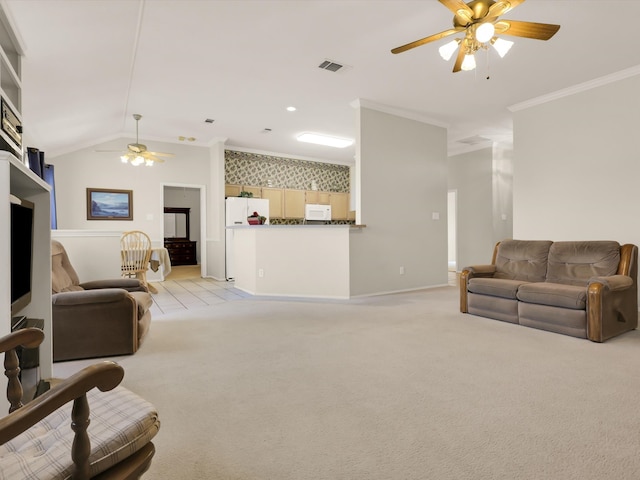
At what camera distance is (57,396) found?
808 millimetres

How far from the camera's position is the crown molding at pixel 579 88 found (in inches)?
165

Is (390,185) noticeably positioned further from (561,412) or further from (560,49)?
(561,412)

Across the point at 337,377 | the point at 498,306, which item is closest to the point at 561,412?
the point at 337,377

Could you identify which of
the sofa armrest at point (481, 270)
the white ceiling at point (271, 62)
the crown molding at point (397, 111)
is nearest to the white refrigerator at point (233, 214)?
the white ceiling at point (271, 62)

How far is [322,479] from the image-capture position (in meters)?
1.38

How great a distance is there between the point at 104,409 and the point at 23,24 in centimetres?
329

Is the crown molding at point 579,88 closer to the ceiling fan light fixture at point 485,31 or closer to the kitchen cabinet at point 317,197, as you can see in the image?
the ceiling fan light fixture at point 485,31

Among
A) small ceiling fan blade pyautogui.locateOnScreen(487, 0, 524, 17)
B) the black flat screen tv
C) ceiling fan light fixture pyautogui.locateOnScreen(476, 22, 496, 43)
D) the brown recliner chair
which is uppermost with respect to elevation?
small ceiling fan blade pyautogui.locateOnScreen(487, 0, 524, 17)

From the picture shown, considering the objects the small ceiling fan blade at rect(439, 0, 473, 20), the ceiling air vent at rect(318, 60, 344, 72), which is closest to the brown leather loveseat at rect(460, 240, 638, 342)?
the small ceiling fan blade at rect(439, 0, 473, 20)

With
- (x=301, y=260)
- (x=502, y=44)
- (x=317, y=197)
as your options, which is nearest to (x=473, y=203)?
(x=317, y=197)

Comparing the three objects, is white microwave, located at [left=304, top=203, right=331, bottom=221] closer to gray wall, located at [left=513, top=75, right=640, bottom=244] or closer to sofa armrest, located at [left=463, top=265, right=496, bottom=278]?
gray wall, located at [left=513, top=75, right=640, bottom=244]

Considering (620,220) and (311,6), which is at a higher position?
(311,6)

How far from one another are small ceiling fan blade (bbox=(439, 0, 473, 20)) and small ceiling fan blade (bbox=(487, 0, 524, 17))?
0.13 m

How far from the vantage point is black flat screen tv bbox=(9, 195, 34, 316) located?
163 cm
